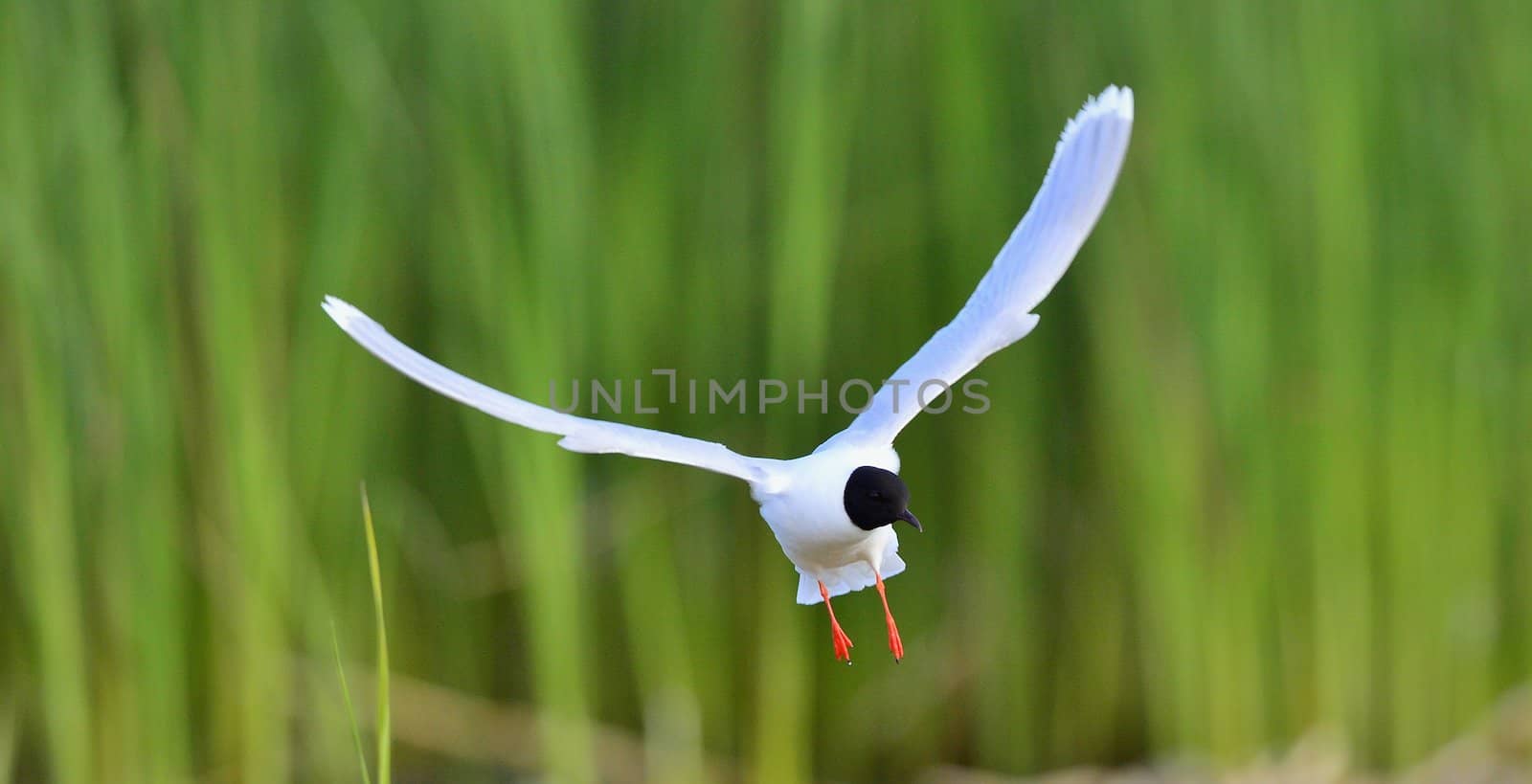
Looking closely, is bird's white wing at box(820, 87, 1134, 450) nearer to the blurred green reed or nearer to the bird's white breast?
the bird's white breast

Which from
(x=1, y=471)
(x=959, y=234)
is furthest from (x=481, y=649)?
(x=959, y=234)

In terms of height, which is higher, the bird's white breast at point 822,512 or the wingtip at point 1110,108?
→ the wingtip at point 1110,108

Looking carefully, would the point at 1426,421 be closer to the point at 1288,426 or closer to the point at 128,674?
the point at 1288,426

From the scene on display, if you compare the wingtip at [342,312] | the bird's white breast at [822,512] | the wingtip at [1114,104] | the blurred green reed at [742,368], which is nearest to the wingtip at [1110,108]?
the wingtip at [1114,104]

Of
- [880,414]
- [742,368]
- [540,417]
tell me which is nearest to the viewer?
[540,417]

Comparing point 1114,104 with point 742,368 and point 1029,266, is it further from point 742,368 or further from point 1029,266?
point 742,368

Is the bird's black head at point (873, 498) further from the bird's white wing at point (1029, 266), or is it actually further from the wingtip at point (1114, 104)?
the wingtip at point (1114, 104)

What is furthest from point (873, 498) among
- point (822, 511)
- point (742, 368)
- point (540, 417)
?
point (742, 368)
